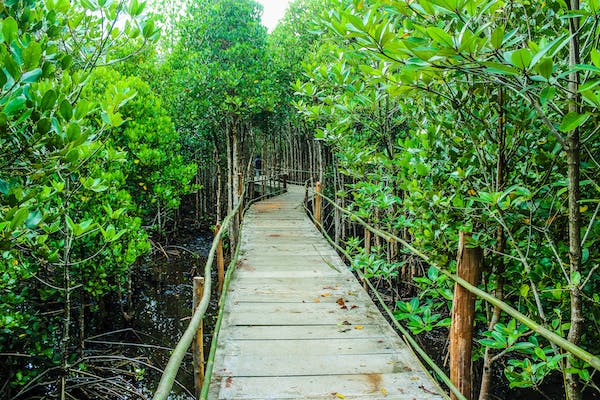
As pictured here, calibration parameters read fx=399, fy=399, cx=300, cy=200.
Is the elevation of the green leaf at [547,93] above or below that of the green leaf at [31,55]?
below

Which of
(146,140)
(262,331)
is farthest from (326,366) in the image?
(146,140)

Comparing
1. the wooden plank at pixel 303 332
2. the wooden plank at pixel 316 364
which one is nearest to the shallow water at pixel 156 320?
the wooden plank at pixel 303 332

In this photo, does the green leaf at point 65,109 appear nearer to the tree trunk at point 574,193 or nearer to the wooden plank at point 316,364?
the wooden plank at point 316,364

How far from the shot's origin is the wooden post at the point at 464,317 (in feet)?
7.55

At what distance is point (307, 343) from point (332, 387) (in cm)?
62

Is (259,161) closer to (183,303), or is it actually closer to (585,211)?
(183,303)

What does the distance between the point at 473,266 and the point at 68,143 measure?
2238 millimetres

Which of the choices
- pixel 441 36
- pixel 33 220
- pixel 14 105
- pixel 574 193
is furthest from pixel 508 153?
pixel 33 220

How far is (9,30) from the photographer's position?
5.12 ft

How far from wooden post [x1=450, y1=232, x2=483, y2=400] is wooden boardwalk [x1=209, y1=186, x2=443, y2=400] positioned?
0.70 feet

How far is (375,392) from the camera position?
246 centimetres

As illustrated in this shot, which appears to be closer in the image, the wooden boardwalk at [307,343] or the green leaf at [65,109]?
the green leaf at [65,109]

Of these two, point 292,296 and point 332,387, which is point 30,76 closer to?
point 332,387

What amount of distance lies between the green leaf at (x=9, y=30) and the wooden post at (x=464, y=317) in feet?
7.78
